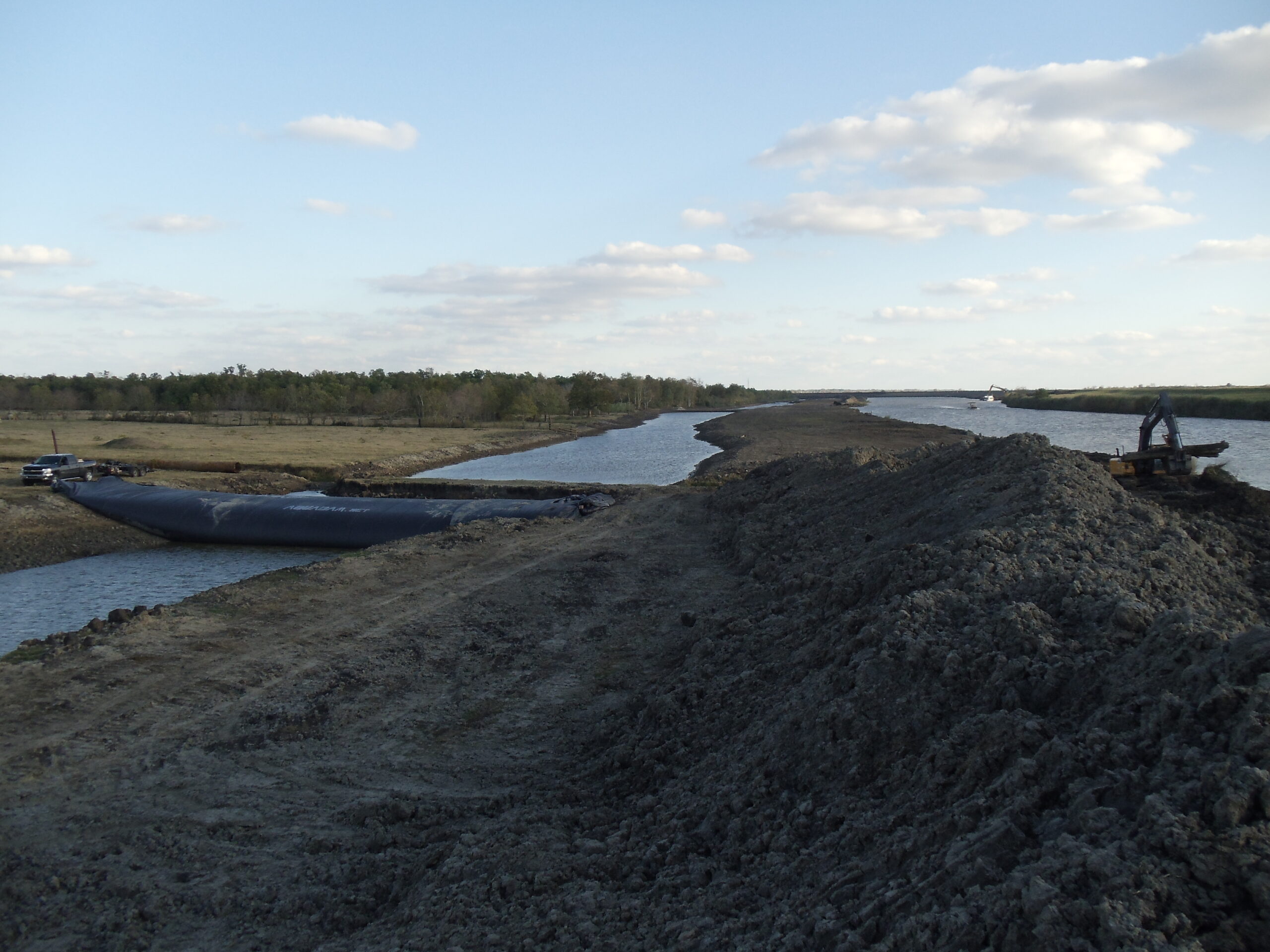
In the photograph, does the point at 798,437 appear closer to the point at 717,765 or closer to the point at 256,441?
the point at 256,441

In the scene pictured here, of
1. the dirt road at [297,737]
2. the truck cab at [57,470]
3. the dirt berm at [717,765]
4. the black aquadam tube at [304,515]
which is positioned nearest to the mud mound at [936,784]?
the dirt berm at [717,765]

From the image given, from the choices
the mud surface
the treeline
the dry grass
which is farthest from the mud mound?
the treeline

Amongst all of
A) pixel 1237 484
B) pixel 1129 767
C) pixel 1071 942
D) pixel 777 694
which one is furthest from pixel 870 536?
pixel 1237 484

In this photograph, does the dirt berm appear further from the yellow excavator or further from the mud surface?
the mud surface

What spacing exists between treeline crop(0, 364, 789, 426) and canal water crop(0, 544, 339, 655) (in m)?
59.0

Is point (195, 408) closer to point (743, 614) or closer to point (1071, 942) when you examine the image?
point (743, 614)

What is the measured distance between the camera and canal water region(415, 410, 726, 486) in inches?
1564

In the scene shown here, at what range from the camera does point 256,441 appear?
5288 centimetres

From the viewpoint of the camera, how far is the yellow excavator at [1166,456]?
2247cm

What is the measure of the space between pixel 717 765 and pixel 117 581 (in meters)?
19.0

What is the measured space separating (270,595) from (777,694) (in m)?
10.6

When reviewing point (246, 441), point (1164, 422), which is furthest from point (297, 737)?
point (246, 441)

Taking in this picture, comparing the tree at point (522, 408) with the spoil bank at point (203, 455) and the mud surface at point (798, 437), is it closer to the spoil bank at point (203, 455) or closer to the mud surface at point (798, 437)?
the spoil bank at point (203, 455)

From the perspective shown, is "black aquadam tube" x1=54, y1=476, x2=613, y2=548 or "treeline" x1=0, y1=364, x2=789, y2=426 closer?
"black aquadam tube" x1=54, y1=476, x2=613, y2=548
